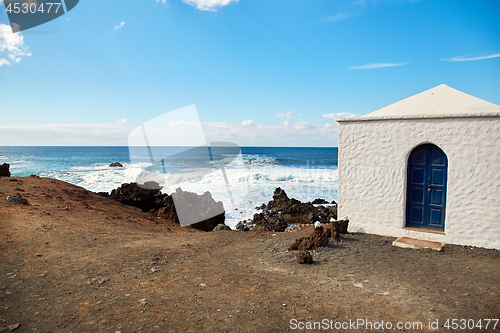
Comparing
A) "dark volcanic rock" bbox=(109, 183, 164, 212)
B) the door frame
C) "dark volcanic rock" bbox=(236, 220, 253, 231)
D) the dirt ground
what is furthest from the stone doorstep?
"dark volcanic rock" bbox=(109, 183, 164, 212)

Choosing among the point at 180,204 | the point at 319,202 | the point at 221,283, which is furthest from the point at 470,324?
the point at 319,202

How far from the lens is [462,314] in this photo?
3.36m

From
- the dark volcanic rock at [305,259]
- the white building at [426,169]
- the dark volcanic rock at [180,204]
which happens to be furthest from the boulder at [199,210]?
the dark volcanic rock at [305,259]

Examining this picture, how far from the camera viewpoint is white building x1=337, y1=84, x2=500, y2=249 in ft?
18.7

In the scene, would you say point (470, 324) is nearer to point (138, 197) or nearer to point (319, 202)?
point (138, 197)

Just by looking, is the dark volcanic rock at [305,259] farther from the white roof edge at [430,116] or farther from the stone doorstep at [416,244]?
the white roof edge at [430,116]

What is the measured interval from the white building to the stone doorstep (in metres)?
0.22

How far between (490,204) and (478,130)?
4.91 feet

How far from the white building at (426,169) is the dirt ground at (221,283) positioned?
48 centimetres

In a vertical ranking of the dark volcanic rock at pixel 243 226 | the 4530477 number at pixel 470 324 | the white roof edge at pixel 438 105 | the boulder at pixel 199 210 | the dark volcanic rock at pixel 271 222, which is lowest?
the dark volcanic rock at pixel 243 226

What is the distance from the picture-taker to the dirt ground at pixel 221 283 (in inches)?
130

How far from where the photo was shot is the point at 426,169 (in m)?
6.32

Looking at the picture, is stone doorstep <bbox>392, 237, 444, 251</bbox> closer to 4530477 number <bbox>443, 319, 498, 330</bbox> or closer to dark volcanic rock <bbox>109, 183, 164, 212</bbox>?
4530477 number <bbox>443, 319, 498, 330</bbox>

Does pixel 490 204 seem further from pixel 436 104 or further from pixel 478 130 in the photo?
pixel 436 104
